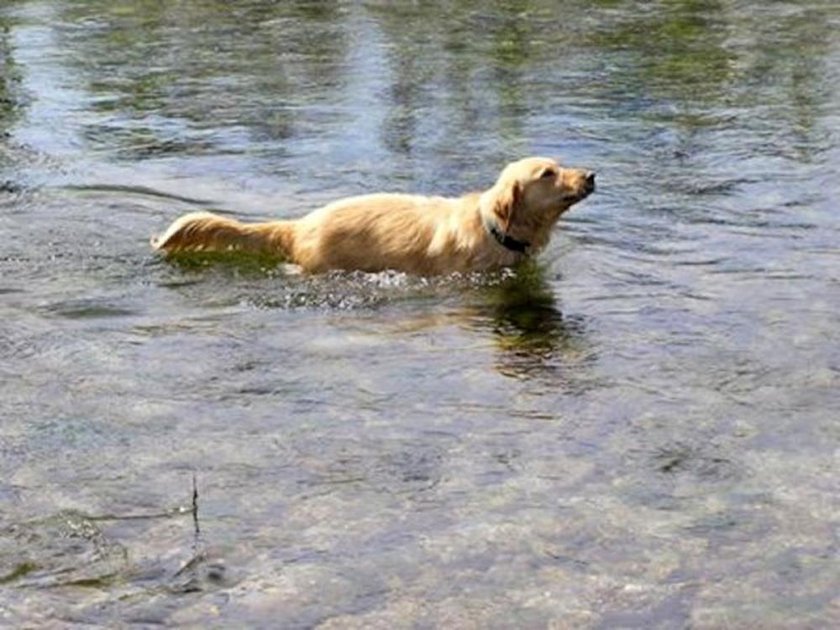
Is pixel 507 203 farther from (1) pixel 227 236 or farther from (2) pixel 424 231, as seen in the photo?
(1) pixel 227 236

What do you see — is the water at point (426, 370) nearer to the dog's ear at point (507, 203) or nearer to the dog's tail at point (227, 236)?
the dog's tail at point (227, 236)

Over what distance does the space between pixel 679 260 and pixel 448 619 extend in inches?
159

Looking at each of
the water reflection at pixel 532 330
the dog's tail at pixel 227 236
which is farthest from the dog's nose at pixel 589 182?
the dog's tail at pixel 227 236

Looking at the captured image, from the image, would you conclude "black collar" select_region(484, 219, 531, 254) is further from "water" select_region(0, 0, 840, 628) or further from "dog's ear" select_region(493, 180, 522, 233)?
"water" select_region(0, 0, 840, 628)

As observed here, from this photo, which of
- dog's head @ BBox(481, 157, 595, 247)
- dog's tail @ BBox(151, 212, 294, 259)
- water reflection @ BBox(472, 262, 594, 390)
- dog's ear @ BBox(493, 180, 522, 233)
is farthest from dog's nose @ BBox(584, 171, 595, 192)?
dog's tail @ BBox(151, 212, 294, 259)

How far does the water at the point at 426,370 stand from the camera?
15.4ft

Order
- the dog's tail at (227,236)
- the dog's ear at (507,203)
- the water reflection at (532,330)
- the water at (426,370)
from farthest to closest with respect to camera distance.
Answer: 1. the dog's tail at (227,236)
2. the dog's ear at (507,203)
3. the water reflection at (532,330)
4. the water at (426,370)

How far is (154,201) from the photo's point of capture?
9.59 metres

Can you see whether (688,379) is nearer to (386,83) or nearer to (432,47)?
(386,83)

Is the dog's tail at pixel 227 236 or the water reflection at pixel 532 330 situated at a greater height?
the dog's tail at pixel 227 236

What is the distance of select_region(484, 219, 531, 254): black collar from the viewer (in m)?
8.17

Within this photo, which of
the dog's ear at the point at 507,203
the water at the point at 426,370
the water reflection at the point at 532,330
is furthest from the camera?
the dog's ear at the point at 507,203

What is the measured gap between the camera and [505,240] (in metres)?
8.21

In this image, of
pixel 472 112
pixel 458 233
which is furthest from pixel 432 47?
pixel 458 233
